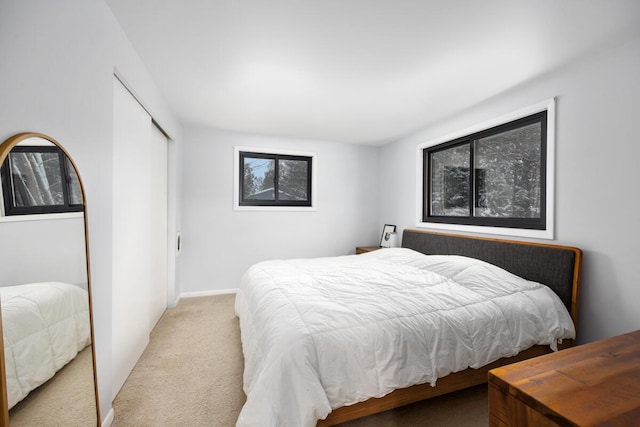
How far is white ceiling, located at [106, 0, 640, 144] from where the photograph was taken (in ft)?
5.06

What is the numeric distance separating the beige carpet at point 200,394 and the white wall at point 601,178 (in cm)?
110

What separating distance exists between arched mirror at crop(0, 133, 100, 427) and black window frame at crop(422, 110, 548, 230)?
327cm

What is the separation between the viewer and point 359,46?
1889mm

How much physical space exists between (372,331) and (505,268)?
1727 mm

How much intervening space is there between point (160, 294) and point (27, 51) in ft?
9.09

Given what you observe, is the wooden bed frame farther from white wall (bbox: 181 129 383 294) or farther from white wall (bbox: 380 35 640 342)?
white wall (bbox: 181 129 383 294)

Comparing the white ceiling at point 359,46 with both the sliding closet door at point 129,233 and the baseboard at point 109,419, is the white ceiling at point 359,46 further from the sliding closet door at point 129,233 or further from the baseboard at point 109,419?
the baseboard at point 109,419

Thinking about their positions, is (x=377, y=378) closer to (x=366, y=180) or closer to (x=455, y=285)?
(x=455, y=285)

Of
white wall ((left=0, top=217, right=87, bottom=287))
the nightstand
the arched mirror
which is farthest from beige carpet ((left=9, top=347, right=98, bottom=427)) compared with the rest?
the nightstand

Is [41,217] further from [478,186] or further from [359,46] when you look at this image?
[478,186]

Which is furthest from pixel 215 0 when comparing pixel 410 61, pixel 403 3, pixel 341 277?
pixel 341 277

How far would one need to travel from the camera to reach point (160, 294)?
10.3 ft

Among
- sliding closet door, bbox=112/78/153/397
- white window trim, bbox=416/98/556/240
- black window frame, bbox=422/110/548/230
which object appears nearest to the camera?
sliding closet door, bbox=112/78/153/397

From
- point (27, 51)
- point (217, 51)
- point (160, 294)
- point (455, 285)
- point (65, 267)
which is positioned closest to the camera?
point (27, 51)
